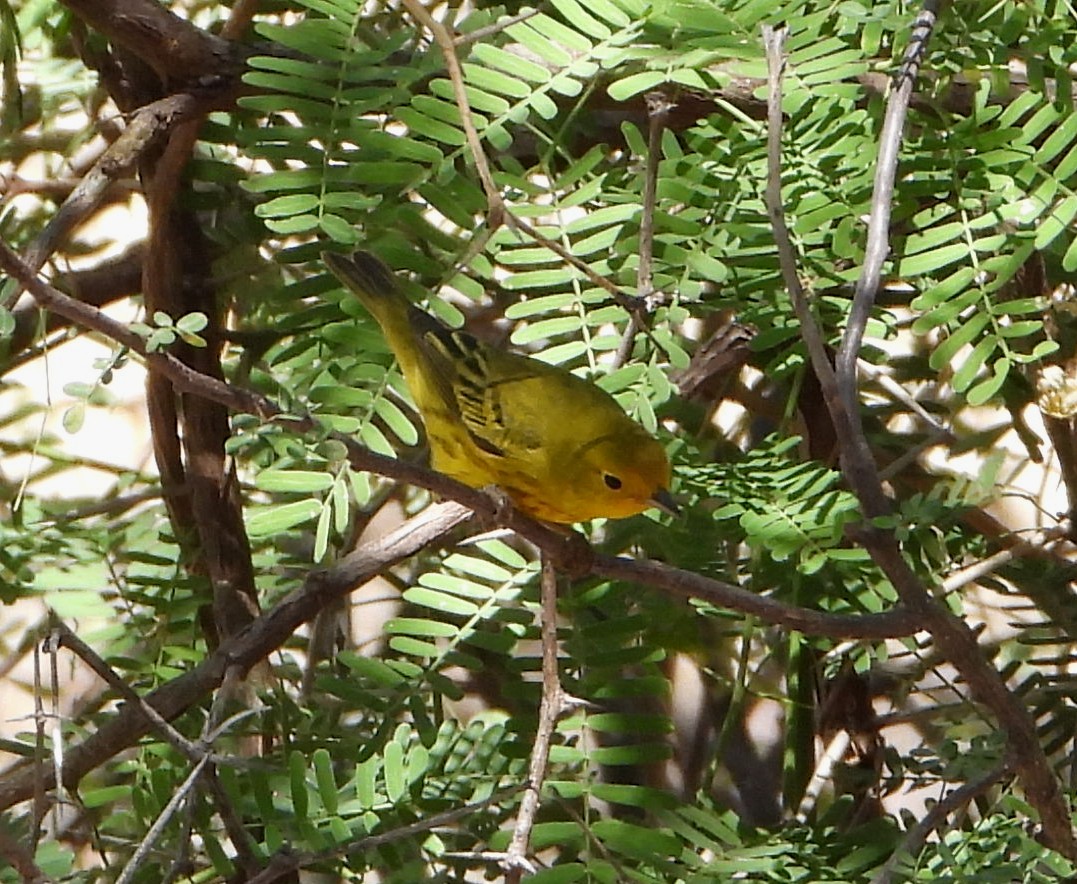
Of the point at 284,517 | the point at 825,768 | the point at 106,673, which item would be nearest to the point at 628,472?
the point at 284,517

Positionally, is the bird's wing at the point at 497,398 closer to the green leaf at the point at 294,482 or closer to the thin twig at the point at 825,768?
the green leaf at the point at 294,482

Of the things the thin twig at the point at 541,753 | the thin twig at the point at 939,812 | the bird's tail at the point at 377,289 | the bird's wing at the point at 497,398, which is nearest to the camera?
the thin twig at the point at 541,753

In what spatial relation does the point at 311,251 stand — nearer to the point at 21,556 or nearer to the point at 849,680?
the point at 21,556

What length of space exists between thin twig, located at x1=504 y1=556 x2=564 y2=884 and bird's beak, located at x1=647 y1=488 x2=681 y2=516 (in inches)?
8.4

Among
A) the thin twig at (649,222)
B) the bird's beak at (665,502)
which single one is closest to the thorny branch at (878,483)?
the thin twig at (649,222)

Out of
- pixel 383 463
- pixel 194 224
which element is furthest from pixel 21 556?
pixel 383 463

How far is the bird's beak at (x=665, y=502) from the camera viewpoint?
1.57 m

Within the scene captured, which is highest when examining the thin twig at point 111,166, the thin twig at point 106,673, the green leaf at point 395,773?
the thin twig at point 111,166

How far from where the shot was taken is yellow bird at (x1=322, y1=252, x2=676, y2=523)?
1.57 m

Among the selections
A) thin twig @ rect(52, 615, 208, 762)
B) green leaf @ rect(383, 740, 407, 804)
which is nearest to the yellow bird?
green leaf @ rect(383, 740, 407, 804)

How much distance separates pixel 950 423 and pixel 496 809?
91 centimetres

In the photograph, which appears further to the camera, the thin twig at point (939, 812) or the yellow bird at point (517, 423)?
the yellow bird at point (517, 423)

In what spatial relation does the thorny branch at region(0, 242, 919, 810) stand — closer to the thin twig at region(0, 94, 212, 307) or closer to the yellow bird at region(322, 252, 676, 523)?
the yellow bird at region(322, 252, 676, 523)

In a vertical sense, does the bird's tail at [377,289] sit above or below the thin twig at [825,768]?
above
